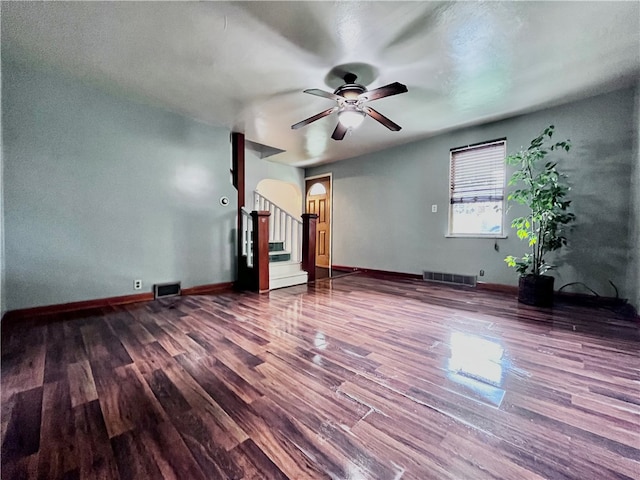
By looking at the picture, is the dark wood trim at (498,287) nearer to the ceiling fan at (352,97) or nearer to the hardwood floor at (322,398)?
the hardwood floor at (322,398)

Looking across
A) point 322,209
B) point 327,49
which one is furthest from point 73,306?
point 322,209

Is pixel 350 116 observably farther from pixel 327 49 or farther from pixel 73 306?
pixel 73 306

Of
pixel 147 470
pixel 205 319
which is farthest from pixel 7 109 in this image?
pixel 147 470

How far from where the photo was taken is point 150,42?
218cm

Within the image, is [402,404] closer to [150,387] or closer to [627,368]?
[150,387]

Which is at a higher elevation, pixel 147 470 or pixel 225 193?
pixel 225 193

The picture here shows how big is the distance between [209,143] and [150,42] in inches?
70.9

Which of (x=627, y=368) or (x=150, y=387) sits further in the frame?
(x=627, y=368)

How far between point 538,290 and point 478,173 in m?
1.98

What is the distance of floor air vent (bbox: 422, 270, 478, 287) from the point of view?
13.4 ft

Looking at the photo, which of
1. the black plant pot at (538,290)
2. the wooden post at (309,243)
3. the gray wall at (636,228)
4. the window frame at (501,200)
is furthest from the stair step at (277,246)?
the gray wall at (636,228)

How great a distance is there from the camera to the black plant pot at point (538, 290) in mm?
2996

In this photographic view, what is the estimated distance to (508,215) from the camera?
376 centimetres

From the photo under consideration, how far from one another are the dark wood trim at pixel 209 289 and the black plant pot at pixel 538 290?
412cm
